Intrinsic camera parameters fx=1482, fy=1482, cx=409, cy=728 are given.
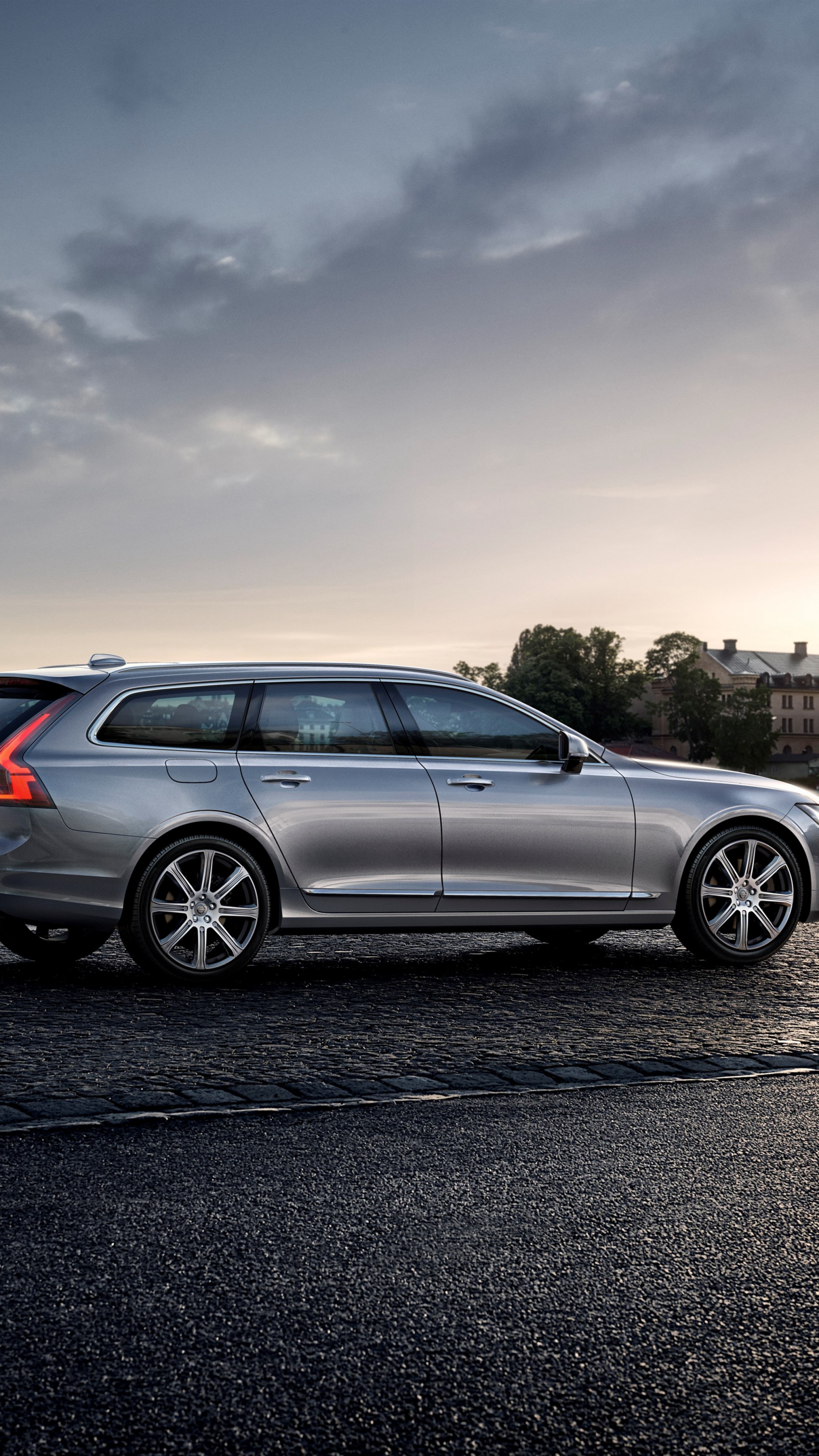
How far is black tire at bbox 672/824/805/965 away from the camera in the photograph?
876 centimetres

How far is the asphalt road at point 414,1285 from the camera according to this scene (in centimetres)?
276

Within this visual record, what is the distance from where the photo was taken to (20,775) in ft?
25.6

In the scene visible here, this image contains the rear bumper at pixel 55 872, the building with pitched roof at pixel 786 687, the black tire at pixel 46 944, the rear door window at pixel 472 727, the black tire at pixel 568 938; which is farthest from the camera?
the building with pitched roof at pixel 786 687

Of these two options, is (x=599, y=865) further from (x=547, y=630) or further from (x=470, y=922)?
(x=547, y=630)

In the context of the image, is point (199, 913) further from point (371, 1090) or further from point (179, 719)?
point (371, 1090)

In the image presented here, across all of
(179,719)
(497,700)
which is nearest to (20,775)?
(179,719)

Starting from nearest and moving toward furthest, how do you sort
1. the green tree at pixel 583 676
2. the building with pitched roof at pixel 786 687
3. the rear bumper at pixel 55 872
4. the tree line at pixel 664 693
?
the rear bumper at pixel 55 872
the green tree at pixel 583 676
the tree line at pixel 664 693
the building with pitched roof at pixel 786 687

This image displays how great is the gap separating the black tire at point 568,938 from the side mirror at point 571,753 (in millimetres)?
1450

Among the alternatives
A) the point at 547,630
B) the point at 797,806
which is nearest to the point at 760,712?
the point at 547,630

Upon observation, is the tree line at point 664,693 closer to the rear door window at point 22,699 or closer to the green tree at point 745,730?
the green tree at point 745,730

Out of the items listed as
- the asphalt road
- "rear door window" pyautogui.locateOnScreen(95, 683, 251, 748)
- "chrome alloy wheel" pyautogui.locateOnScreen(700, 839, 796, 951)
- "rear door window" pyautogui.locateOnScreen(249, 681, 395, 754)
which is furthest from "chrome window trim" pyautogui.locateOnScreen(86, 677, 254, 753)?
the asphalt road

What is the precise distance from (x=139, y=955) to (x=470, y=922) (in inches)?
73.0

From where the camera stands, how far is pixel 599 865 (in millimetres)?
8570

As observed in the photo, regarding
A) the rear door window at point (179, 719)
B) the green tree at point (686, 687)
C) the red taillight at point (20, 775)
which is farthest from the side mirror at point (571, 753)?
the green tree at point (686, 687)
